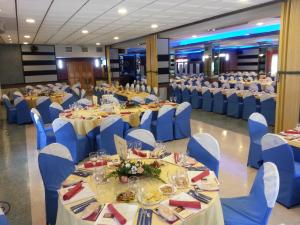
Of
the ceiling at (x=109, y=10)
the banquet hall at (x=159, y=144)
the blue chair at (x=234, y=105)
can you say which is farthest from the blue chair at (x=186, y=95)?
the ceiling at (x=109, y=10)

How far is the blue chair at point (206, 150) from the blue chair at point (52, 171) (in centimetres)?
163

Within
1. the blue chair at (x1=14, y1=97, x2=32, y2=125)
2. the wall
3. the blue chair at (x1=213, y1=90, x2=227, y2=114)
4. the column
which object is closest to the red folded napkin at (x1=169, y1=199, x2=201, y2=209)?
the column

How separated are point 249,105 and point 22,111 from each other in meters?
7.92

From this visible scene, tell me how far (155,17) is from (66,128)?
4311 mm

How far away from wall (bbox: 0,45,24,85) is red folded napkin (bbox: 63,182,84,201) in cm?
1437

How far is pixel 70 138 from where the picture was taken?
16.7ft

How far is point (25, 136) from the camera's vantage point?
7594mm

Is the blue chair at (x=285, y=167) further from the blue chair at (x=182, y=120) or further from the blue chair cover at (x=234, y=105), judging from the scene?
the blue chair cover at (x=234, y=105)

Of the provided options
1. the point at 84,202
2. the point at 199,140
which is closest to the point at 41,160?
the point at 84,202

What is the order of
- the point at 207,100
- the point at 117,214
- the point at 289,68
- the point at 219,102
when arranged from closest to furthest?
1. the point at 117,214
2. the point at 289,68
3. the point at 219,102
4. the point at 207,100

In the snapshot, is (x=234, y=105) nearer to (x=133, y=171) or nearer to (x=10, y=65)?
(x=133, y=171)

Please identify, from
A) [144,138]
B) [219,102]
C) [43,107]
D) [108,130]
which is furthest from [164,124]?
[43,107]

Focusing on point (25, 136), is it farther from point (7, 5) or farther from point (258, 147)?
point (258, 147)

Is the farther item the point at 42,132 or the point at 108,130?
the point at 42,132
